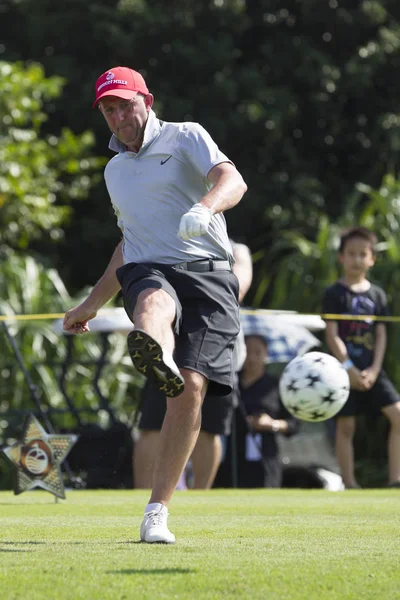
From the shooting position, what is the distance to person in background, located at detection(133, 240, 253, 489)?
816 centimetres

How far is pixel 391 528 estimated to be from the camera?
5270mm

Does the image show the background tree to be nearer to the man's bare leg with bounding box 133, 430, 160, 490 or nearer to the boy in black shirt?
the boy in black shirt

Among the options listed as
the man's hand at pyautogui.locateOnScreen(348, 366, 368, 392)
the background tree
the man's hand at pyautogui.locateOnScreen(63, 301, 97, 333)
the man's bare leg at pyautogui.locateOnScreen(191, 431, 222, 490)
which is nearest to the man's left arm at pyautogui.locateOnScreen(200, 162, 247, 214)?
the man's hand at pyautogui.locateOnScreen(63, 301, 97, 333)

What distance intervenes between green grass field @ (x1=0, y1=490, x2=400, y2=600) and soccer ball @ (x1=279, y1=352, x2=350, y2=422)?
0.58m

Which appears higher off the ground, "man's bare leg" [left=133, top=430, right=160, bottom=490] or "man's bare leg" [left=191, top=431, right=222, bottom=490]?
"man's bare leg" [left=191, top=431, right=222, bottom=490]

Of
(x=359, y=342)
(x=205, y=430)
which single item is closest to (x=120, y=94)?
(x=205, y=430)

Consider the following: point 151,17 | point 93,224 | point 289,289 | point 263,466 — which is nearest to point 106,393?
point 289,289

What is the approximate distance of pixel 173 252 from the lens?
502cm

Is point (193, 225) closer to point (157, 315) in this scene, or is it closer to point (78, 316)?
point (157, 315)

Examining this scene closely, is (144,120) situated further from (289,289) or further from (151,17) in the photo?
(151,17)

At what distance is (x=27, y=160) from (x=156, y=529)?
11.7 m

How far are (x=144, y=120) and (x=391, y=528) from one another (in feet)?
6.52

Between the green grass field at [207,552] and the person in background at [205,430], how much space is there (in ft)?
5.50

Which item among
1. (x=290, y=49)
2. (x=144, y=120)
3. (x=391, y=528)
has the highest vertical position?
(x=144, y=120)
